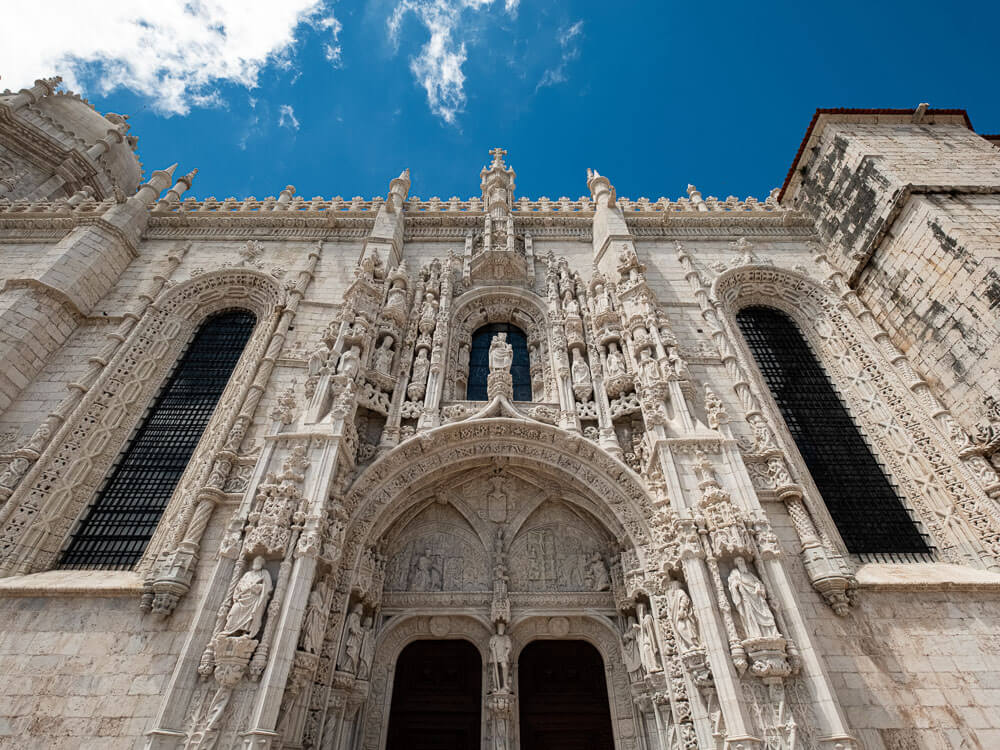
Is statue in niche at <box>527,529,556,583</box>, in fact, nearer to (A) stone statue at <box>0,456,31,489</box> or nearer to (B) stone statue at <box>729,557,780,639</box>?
(B) stone statue at <box>729,557,780,639</box>

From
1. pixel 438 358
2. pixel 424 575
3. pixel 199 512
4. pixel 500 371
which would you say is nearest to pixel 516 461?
pixel 500 371

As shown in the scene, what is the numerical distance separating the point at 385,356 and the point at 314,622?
4.96 meters

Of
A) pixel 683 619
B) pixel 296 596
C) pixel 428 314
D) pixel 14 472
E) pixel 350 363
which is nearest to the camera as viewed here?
pixel 296 596

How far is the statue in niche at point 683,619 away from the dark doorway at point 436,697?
3187mm

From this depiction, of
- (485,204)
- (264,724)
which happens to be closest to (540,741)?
(264,724)

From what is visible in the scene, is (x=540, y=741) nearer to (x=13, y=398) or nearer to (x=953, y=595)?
(x=953, y=595)

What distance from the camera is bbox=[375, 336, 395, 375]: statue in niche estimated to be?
995 cm

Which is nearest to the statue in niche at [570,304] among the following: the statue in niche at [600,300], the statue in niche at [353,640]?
the statue in niche at [600,300]

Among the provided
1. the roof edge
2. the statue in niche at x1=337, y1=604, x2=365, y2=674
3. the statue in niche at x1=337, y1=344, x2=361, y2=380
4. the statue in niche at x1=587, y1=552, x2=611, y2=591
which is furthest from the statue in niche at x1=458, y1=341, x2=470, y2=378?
the roof edge

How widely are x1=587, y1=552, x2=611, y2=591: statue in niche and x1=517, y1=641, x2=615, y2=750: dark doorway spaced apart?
91 centimetres

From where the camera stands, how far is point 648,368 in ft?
30.5

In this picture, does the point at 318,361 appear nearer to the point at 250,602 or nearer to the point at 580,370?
the point at 250,602

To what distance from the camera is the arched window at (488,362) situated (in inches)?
431

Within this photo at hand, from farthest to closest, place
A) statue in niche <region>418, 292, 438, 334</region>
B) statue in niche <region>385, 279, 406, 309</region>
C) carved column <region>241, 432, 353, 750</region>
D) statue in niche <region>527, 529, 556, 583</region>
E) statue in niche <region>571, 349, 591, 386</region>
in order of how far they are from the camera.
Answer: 1. statue in niche <region>385, 279, 406, 309</region>
2. statue in niche <region>418, 292, 438, 334</region>
3. statue in niche <region>571, 349, 591, 386</region>
4. statue in niche <region>527, 529, 556, 583</region>
5. carved column <region>241, 432, 353, 750</region>
